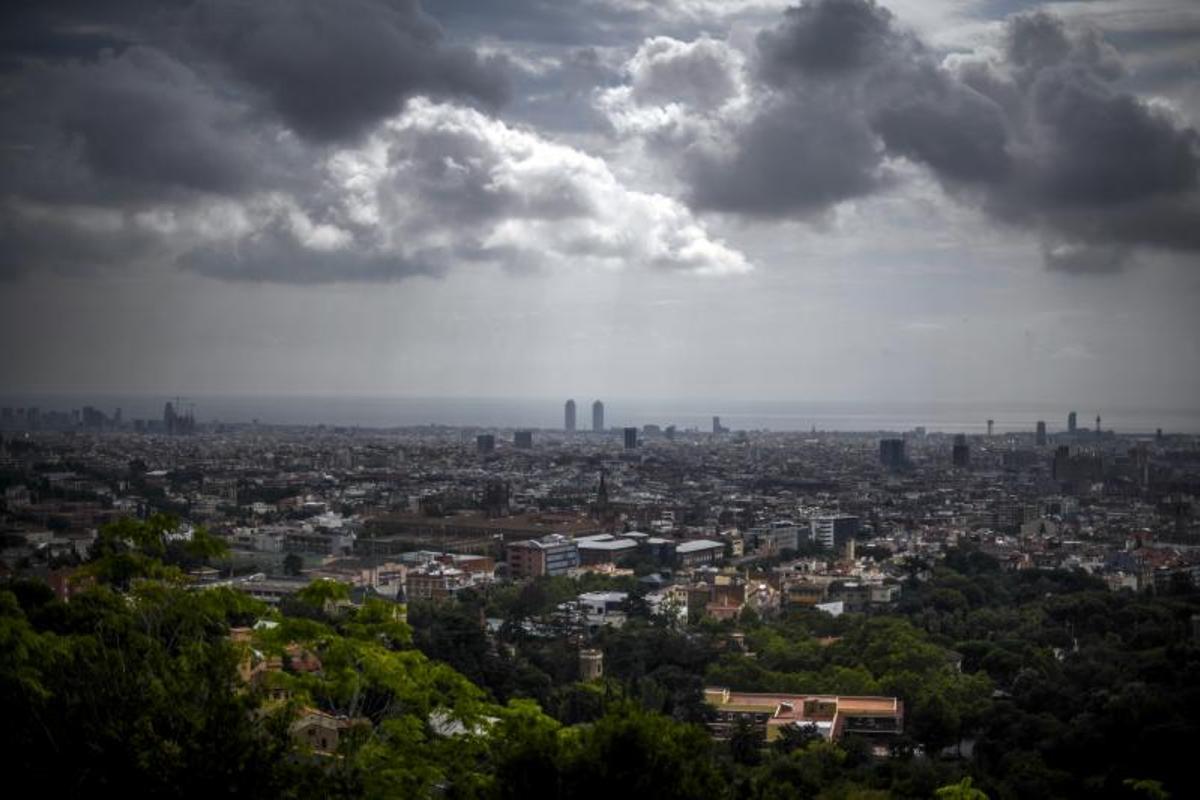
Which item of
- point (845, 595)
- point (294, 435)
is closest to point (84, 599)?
point (845, 595)

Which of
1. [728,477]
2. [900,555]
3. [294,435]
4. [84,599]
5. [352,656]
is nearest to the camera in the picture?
[352,656]

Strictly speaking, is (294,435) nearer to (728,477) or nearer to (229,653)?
(728,477)

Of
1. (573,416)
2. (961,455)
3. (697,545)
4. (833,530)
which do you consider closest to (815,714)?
(697,545)

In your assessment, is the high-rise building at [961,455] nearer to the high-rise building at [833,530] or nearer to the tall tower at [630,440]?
the high-rise building at [833,530]

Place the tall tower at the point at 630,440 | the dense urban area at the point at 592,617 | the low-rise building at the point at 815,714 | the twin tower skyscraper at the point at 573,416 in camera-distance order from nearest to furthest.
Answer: the dense urban area at the point at 592,617, the low-rise building at the point at 815,714, the tall tower at the point at 630,440, the twin tower skyscraper at the point at 573,416

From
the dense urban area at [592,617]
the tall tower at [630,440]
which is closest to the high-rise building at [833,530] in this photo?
the dense urban area at [592,617]

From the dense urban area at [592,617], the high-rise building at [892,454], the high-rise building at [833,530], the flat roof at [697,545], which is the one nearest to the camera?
the dense urban area at [592,617]
